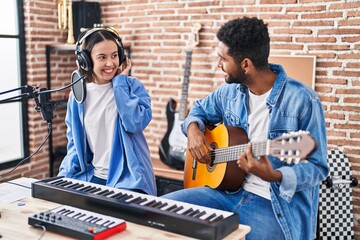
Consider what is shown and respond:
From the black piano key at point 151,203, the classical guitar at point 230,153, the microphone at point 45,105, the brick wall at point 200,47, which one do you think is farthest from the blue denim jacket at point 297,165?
the brick wall at point 200,47

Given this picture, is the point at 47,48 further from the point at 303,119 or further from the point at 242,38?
the point at 303,119

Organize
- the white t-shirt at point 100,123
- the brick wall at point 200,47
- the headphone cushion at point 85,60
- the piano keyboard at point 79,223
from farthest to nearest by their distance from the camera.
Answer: the brick wall at point 200,47 → the white t-shirt at point 100,123 → the headphone cushion at point 85,60 → the piano keyboard at point 79,223

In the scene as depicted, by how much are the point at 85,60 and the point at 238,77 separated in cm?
74

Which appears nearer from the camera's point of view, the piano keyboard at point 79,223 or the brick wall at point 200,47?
the piano keyboard at point 79,223

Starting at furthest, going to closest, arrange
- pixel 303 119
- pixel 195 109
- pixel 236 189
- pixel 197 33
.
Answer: pixel 197 33, pixel 195 109, pixel 236 189, pixel 303 119

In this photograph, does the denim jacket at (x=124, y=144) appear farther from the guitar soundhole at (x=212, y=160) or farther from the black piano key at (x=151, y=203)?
the black piano key at (x=151, y=203)

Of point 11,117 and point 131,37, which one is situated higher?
point 131,37

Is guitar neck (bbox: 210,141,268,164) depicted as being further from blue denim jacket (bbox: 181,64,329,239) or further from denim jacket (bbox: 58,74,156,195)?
denim jacket (bbox: 58,74,156,195)

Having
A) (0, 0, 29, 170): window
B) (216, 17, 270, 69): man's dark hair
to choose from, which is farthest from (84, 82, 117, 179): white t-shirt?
(0, 0, 29, 170): window

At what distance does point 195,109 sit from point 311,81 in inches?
48.4

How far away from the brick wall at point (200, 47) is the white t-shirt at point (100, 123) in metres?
1.65

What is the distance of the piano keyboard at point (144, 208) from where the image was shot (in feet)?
4.91

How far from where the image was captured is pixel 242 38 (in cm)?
203

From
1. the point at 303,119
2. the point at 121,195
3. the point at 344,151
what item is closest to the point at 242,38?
the point at 303,119
